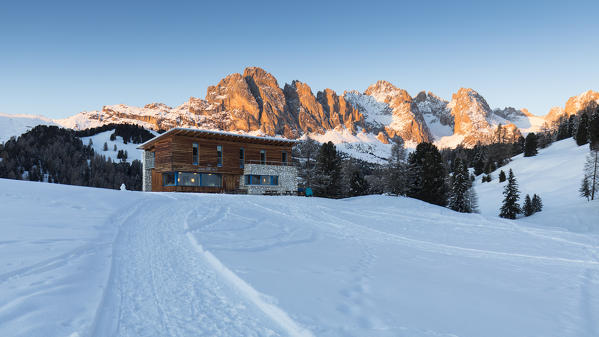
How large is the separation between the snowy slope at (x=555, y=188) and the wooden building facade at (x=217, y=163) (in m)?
31.3

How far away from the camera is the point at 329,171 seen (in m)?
41.2

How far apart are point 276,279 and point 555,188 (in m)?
64.6

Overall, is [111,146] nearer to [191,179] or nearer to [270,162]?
[191,179]

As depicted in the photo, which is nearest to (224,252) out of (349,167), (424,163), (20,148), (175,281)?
(175,281)

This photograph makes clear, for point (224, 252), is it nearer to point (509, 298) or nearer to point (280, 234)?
point (280, 234)

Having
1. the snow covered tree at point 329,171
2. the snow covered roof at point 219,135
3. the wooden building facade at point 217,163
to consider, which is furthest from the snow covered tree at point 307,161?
the snow covered roof at point 219,135

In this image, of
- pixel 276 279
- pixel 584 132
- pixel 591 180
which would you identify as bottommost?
pixel 276 279

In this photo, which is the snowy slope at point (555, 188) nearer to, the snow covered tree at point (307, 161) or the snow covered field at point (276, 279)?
the snow covered tree at point (307, 161)

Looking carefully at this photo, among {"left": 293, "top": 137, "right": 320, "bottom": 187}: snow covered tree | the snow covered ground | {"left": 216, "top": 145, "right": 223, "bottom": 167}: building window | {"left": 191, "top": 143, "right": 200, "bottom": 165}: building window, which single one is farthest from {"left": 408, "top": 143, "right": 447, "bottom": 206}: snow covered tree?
the snow covered ground

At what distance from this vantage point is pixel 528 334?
3639 millimetres

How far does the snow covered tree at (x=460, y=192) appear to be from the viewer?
42500 millimetres

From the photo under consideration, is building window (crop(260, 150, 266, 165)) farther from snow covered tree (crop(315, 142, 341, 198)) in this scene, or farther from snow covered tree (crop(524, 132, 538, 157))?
snow covered tree (crop(524, 132, 538, 157))

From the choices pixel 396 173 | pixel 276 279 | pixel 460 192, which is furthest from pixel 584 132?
pixel 276 279

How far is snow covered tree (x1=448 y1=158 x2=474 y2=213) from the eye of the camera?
42500 millimetres
